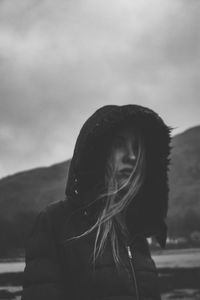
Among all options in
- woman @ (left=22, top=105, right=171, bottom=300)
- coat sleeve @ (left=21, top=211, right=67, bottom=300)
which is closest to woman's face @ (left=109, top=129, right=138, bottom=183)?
woman @ (left=22, top=105, right=171, bottom=300)

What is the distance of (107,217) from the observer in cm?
260

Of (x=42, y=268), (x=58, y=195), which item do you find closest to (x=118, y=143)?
(x=42, y=268)

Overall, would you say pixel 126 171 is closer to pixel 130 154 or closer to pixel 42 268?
pixel 130 154

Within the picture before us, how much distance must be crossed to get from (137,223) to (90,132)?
0.61m

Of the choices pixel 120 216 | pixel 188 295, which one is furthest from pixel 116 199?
pixel 188 295

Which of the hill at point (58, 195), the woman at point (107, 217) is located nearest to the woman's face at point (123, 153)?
the woman at point (107, 217)

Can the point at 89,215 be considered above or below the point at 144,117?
below

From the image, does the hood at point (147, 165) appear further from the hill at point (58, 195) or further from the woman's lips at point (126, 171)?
the hill at point (58, 195)

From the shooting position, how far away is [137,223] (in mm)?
2871

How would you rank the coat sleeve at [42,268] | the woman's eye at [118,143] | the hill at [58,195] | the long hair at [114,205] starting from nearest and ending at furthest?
1. the coat sleeve at [42,268]
2. the long hair at [114,205]
3. the woman's eye at [118,143]
4. the hill at [58,195]

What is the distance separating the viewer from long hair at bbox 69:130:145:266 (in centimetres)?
251

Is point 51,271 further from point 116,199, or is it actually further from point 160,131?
point 160,131

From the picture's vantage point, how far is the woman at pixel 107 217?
236cm

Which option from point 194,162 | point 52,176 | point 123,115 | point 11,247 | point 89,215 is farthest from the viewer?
point 194,162
